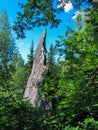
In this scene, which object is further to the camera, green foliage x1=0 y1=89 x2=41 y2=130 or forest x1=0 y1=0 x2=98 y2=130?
green foliage x1=0 y1=89 x2=41 y2=130

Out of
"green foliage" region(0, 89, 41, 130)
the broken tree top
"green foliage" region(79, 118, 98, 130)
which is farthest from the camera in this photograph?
the broken tree top

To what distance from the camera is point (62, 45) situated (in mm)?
4887

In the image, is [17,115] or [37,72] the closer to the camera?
[17,115]

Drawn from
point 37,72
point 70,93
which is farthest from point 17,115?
point 37,72

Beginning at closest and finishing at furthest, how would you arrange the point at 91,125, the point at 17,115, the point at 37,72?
1. the point at 91,125
2. the point at 17,115
3. the point at 37,72

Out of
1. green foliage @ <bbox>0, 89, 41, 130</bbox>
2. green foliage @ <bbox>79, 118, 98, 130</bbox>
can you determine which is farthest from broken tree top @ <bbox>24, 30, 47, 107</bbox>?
green foliage @ <bbox>79, 118, 98, 130</bbox>

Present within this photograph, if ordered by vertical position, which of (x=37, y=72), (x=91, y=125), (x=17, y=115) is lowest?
(x=91, y=125)

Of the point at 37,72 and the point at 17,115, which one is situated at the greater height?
the point at 37,72

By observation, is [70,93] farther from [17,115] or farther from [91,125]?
[17,115]

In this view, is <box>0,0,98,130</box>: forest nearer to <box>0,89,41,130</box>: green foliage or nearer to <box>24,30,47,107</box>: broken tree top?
<box>0,89,41,130</box>: green foliage

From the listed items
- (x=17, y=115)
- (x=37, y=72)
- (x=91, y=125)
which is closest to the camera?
(x=91, y=125)

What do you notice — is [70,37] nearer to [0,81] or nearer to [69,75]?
[69,75]

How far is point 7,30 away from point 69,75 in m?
41.1

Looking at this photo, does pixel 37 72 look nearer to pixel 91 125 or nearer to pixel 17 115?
pixel 17 115
